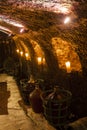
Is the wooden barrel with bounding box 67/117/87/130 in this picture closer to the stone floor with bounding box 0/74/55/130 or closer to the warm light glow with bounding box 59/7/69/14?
the stone floor with bounding box 0/74/55/130

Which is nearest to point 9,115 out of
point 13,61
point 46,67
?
point 46,67

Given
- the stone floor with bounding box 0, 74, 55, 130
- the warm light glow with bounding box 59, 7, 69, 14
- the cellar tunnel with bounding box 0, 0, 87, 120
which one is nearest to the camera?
the warm light glow with bounding box 59, 7, 69, 14

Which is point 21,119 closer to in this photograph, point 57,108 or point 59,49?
point 57,108

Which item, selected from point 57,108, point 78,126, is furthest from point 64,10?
point 57,108

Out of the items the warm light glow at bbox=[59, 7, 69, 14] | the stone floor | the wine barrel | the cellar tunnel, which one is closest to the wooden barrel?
the wine barrel

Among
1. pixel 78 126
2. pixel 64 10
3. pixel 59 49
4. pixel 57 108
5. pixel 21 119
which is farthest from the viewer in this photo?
pixel 21 119

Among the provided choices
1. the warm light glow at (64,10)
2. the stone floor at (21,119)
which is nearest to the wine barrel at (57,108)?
the stone floor at (21,119)

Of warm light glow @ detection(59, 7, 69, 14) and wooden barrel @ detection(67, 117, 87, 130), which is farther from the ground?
warm light glow @ detection(59, 7, 69, 14)

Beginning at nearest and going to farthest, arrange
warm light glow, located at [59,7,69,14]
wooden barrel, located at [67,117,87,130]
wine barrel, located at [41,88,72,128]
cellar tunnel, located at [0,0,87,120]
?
warm light glow, located at [59,7,69,14] < cellar tunnel, located at [0,0,87,120] < wooden barrel, located at [67,117,87,130] < wine barrel, located at [41,88,72,128]

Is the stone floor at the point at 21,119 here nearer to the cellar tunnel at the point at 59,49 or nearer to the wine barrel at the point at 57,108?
the wine barrel at the point at 57,108

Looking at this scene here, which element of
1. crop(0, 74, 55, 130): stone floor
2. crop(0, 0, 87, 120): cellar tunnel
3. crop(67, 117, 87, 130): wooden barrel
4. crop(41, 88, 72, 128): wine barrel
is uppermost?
crop(0, 0, 87, 120): cellar tunnel

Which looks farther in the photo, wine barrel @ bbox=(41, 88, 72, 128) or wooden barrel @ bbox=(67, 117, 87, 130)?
wine barrel @ bbox=(41, 88, 72, 128)

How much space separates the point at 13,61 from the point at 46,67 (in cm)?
1107

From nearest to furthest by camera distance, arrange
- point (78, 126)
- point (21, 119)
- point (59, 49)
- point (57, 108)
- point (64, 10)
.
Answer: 1. point (64, 10)
2. point (78, 126)
3. point (57, 108)
4. point (59, 49)
5. point (21, 119)
